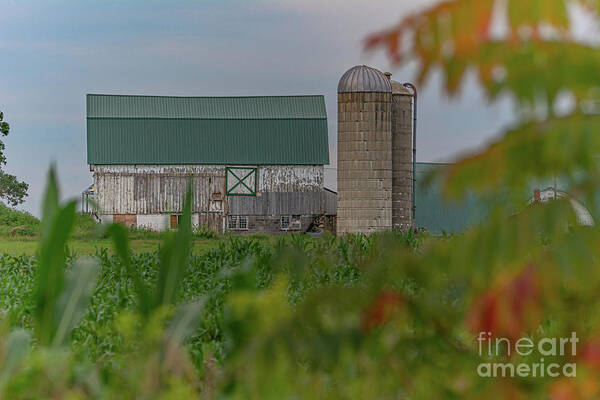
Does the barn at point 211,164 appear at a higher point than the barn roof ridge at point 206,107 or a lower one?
lower

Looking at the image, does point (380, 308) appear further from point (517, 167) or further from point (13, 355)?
point (13, 355)

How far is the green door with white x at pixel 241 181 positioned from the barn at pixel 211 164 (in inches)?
1.4

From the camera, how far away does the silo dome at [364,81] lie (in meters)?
20.8

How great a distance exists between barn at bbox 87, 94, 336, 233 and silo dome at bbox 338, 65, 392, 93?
17.9 ft

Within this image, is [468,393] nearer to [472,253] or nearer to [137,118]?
[472,253]

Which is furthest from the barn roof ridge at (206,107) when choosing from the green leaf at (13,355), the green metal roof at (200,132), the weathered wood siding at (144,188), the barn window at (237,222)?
the green leaf at (13,355)

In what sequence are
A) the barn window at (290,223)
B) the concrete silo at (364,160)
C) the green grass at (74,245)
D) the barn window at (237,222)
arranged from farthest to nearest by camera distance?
the barn window at (290,223)
the barn window at (237,222)
the concrete silo at (364,160)
the green grass at (74,245)

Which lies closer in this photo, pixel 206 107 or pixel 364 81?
pixel 364 81

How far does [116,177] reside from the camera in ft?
83.7

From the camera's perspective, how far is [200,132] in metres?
26.1

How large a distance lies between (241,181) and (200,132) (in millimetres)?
2346

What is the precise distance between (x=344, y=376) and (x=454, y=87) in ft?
4.73

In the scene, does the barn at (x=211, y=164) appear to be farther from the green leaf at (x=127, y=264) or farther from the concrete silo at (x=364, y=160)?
the green leaf at (x=127, y=264)

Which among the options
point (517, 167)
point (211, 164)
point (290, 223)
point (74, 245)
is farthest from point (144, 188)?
point (517, 167)
